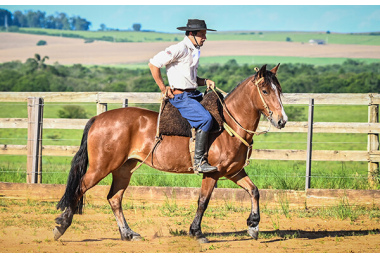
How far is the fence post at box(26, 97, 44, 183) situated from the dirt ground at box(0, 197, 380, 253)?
534 mm

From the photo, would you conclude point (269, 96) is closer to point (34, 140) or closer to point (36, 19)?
point (34, 140)

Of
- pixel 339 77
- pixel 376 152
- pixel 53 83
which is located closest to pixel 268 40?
pixel 339 77

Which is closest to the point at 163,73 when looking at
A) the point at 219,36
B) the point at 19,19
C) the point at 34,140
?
the point at 34,140

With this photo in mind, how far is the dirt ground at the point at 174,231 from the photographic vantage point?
675cm

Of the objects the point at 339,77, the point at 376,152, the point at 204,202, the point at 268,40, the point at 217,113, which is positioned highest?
the point at 268,40

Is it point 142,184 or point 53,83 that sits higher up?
point 53,83

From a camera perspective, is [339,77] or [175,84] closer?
[175,84]

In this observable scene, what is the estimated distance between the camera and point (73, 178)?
733 cm

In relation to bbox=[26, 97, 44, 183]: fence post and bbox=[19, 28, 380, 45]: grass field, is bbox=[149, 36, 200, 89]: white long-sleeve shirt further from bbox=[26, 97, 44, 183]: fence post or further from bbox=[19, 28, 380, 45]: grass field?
bbox=[19, 28, 380, 45]: grass field

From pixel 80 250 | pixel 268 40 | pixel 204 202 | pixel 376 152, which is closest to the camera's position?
pixel 80 250

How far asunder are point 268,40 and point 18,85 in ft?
181

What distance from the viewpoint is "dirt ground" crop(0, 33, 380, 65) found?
76188 millimetres

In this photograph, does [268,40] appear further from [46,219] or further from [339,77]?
[46,219]

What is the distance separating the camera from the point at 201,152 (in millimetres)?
6930
